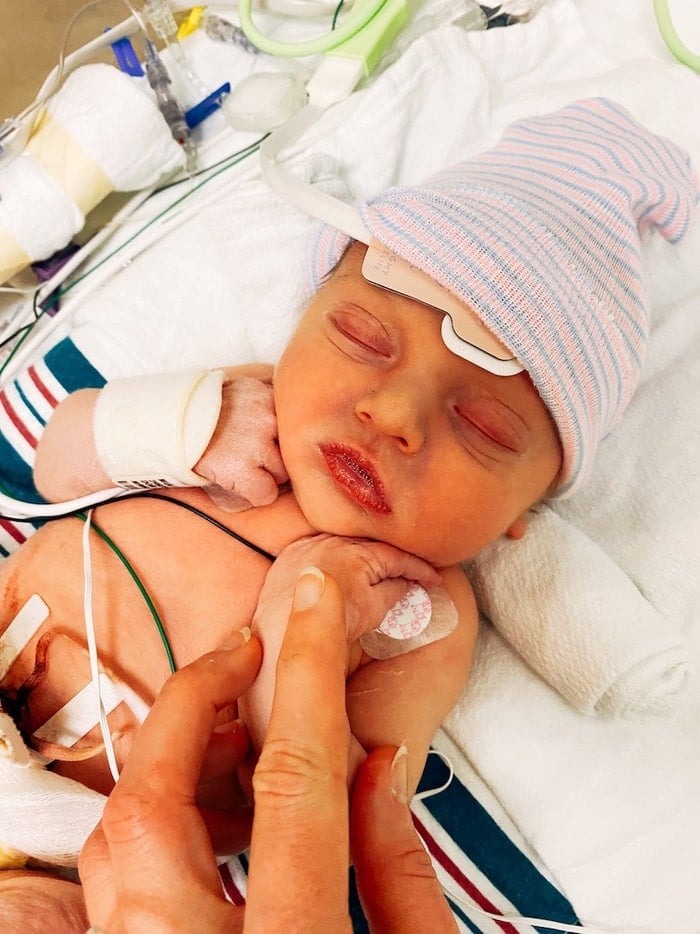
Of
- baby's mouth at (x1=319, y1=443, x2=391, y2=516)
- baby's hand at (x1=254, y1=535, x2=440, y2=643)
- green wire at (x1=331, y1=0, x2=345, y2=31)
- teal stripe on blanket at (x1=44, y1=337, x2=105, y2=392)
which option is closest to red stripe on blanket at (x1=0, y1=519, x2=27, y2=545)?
teal stripe on blanket at (x1=44, y1=337, x2=105, y2=392)

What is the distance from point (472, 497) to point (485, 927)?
0.57m

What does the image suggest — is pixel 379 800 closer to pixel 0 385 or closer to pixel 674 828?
pixel 674 828

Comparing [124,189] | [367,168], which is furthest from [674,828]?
[124,189]

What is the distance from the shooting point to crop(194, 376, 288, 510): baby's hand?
95 centimetres

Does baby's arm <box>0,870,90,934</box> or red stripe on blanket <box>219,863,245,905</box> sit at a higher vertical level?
baby's arm <box>0,870,90,934</box>

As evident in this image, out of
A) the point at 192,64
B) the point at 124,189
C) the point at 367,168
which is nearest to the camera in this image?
the point at 367,168

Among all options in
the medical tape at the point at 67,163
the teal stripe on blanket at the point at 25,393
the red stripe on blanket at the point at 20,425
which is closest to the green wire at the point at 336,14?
the medical tape at the point at 67,163

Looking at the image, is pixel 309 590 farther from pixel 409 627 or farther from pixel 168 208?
pixel 168 208

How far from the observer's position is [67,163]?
4.42 feet

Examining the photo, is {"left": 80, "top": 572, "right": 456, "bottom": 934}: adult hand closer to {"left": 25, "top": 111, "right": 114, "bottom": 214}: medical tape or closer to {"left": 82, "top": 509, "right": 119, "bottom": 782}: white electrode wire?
{"left": 82, "top": 509, "right": 119, "bottom": 782}: white electrode wire

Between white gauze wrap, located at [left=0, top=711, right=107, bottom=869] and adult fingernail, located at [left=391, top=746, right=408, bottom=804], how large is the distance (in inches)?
13.6

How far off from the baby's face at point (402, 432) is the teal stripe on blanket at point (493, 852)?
35cm

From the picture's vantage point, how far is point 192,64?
1.62m

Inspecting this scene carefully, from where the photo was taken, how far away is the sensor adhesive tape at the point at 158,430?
36.4 inches
